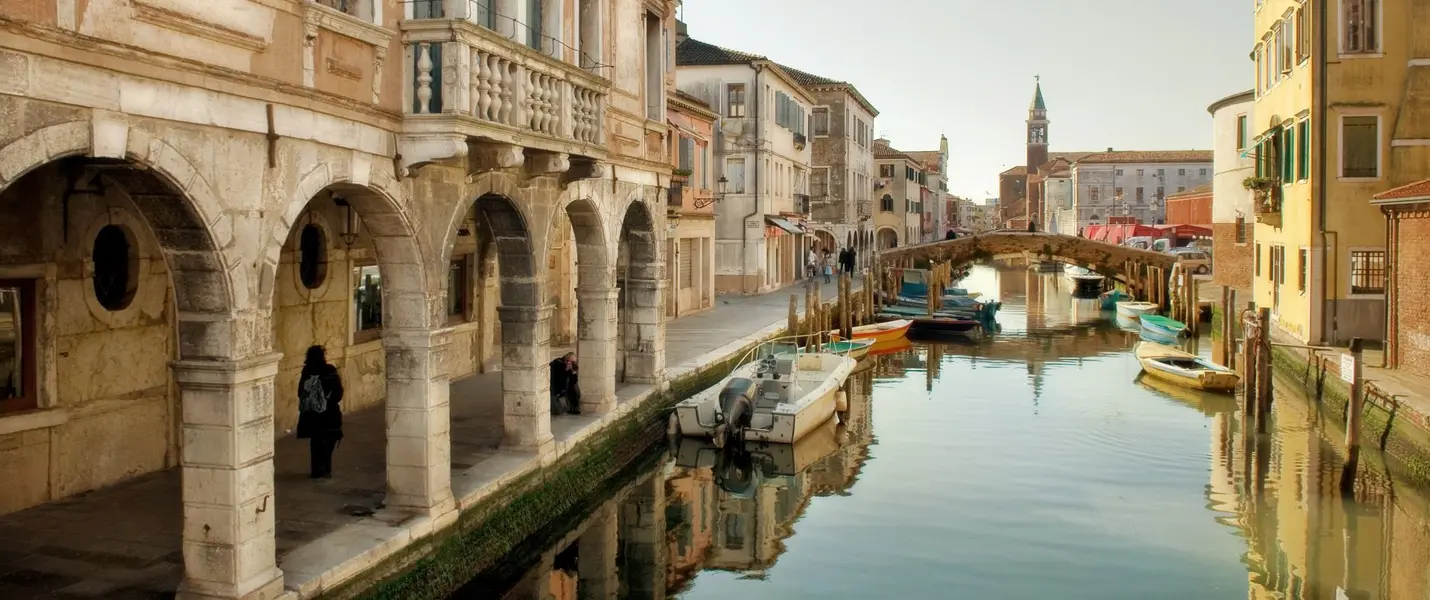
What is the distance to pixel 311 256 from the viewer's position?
14117mm

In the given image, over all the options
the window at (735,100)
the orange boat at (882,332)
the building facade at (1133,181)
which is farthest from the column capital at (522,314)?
the building facade at (1133,181)

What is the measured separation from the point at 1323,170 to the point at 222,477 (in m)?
20.3

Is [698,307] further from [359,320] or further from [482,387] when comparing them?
[359,320]

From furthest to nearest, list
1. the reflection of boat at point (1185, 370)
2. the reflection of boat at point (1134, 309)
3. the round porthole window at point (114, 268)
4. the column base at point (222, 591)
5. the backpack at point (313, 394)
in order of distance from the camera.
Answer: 1. the reflection of boat at point (1134, 309)
2. the reflection of boat at point (1185, 370)
3. the backpack at point (313, 394)
4. the round porthole window at point (114, 268)
5. the column base at point (222, 591)

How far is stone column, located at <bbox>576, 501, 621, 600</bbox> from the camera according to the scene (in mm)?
11320

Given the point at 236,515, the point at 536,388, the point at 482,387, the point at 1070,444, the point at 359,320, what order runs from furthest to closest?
the point at 1070,444
the point at 482,387
the point at 359,320
the point at 536,388
the point at 236,515

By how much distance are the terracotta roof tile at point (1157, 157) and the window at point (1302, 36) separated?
2706 inches

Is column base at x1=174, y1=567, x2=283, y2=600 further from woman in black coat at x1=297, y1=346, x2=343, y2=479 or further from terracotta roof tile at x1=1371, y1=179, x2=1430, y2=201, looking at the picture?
terracotta roof tile at x1=1371, y1=179, x2=1430, y2=201

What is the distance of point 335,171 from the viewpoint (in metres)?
8.73

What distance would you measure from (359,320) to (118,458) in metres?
4.85

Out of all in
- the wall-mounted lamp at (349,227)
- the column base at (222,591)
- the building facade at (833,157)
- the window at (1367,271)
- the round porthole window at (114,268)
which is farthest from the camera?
the building facade at (833,157)

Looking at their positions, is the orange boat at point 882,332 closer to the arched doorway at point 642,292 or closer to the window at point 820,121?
the arched doorway at point 642,292

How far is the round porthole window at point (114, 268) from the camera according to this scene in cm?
1056

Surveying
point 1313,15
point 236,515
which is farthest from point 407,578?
point 1313,15
